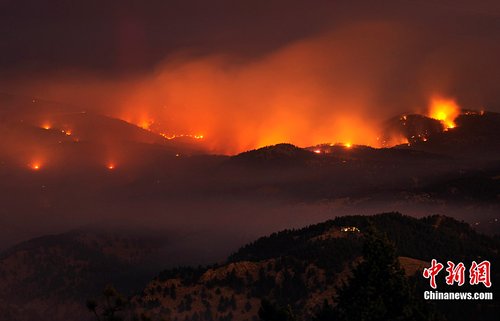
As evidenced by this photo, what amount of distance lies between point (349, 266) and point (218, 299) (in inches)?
1633

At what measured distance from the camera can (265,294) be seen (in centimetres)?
19338

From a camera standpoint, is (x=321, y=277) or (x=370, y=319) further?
(x=321, y=277)

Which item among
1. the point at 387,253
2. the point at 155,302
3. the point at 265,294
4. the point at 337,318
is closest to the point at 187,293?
the point at 155,302

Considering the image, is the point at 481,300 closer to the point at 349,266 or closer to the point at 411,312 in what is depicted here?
the point at 349,266

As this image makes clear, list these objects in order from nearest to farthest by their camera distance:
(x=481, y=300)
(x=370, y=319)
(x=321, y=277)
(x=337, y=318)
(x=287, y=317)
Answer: (x=370, y=319) < (x=287, y=317) < (x=337, y=318) < (x=481, y=300) < (x=321, y=277)

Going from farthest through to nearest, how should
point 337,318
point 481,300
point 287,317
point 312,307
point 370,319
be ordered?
point 312,307
point 481,300
point 337,318
point 287,317
point 370,319

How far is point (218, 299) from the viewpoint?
636 ft

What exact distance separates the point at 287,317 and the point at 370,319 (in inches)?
297

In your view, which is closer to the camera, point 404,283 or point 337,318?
point 404,283

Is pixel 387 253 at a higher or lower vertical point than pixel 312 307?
higher

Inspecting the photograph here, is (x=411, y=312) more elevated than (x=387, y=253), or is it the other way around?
(x=387, y=253)

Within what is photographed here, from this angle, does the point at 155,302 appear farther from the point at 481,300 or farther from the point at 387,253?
the point at 387,253

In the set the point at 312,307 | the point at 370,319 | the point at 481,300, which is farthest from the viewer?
the point at 312,307

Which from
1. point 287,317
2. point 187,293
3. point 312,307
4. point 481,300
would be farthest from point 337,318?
point 187,293
